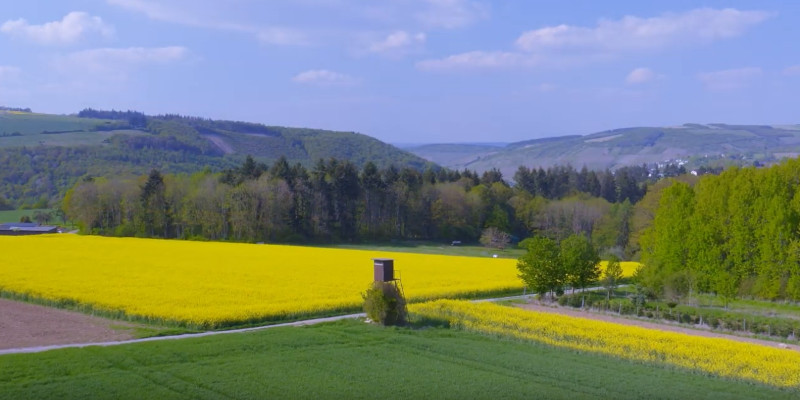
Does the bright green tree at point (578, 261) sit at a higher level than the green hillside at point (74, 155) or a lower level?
lower

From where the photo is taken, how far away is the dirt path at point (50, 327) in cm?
2506

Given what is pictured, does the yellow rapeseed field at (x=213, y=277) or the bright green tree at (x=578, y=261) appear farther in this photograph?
the bright green tree at (x=578, y=261)

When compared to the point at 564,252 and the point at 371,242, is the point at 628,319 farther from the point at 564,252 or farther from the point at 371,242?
the point at 371,242

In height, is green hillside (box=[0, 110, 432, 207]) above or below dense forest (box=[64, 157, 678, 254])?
above

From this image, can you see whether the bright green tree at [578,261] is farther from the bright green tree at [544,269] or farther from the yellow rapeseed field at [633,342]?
the yellow rapeseed field at [633,342]

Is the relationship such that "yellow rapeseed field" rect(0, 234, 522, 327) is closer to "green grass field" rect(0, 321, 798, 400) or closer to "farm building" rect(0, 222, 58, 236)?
"green grass field" rect(0, 321, 798, 400)

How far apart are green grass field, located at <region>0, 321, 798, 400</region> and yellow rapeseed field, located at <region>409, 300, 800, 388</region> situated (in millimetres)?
1191

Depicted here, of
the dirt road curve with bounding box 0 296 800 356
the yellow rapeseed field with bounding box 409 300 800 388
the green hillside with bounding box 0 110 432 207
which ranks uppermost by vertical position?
the green hillside with bounding box 0 110 432 207

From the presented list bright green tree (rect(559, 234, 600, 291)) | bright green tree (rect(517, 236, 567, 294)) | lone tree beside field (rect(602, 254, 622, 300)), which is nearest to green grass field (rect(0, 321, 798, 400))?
bright green tree (rect(517, 236, 567, 294))

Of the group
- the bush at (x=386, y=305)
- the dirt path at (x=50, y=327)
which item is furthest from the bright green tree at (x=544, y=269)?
the dirt path at (x=50, y=327)

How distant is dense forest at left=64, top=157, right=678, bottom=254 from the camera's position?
84000mm

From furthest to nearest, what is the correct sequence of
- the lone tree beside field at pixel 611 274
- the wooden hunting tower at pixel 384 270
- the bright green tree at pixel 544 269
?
the lone tree beside field at pixel 611 274, the bright green tree at pixel 544 269, the wooden hunting tower at pixel 384 270

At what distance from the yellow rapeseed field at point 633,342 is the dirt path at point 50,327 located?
1303cm

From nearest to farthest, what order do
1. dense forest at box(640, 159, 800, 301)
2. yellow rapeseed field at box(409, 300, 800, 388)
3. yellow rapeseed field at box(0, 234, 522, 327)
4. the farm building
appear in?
yellow rapeseed field at box(409, 300, 800, 388) → yellow rapeseed field at box(0, 234, 522, 327) → dense forest at box(640, 159, 800, 301) → the farm building
